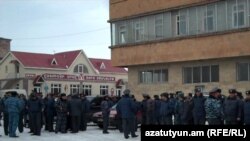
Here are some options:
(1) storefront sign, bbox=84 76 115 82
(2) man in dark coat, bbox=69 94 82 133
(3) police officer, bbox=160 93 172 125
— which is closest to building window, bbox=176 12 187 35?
(3) police officer, bbox=160 93 172 125

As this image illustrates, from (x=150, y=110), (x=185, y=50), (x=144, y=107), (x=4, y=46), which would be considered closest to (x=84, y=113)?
(x=144, y=107)

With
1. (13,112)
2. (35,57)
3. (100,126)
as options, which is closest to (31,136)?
(13,112)

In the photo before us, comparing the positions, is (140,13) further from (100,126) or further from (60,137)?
(60,137)

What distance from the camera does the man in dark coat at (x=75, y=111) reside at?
19609 millimetres

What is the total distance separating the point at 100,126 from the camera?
22859 millimetres

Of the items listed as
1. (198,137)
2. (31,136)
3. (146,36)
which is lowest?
(31,136)

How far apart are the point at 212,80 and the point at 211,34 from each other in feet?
9.91

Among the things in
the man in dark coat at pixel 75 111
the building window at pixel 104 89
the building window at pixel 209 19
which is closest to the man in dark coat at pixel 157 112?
the man in dark coat at pixel 75 111

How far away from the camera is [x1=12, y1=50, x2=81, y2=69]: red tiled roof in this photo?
70562 mm

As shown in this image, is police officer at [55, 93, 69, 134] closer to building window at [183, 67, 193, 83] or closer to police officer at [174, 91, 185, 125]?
police officer at [174, 91, 185, 125]

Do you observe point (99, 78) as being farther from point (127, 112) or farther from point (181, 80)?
point (127, 112)

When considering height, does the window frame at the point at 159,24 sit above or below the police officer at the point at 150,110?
above

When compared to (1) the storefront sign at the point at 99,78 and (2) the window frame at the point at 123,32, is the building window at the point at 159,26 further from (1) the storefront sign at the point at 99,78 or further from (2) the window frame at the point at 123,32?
(1) the storefront sign at the point at 99,78

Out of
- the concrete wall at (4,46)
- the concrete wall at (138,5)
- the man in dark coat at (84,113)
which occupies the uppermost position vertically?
the concrete wall at (4,46)
